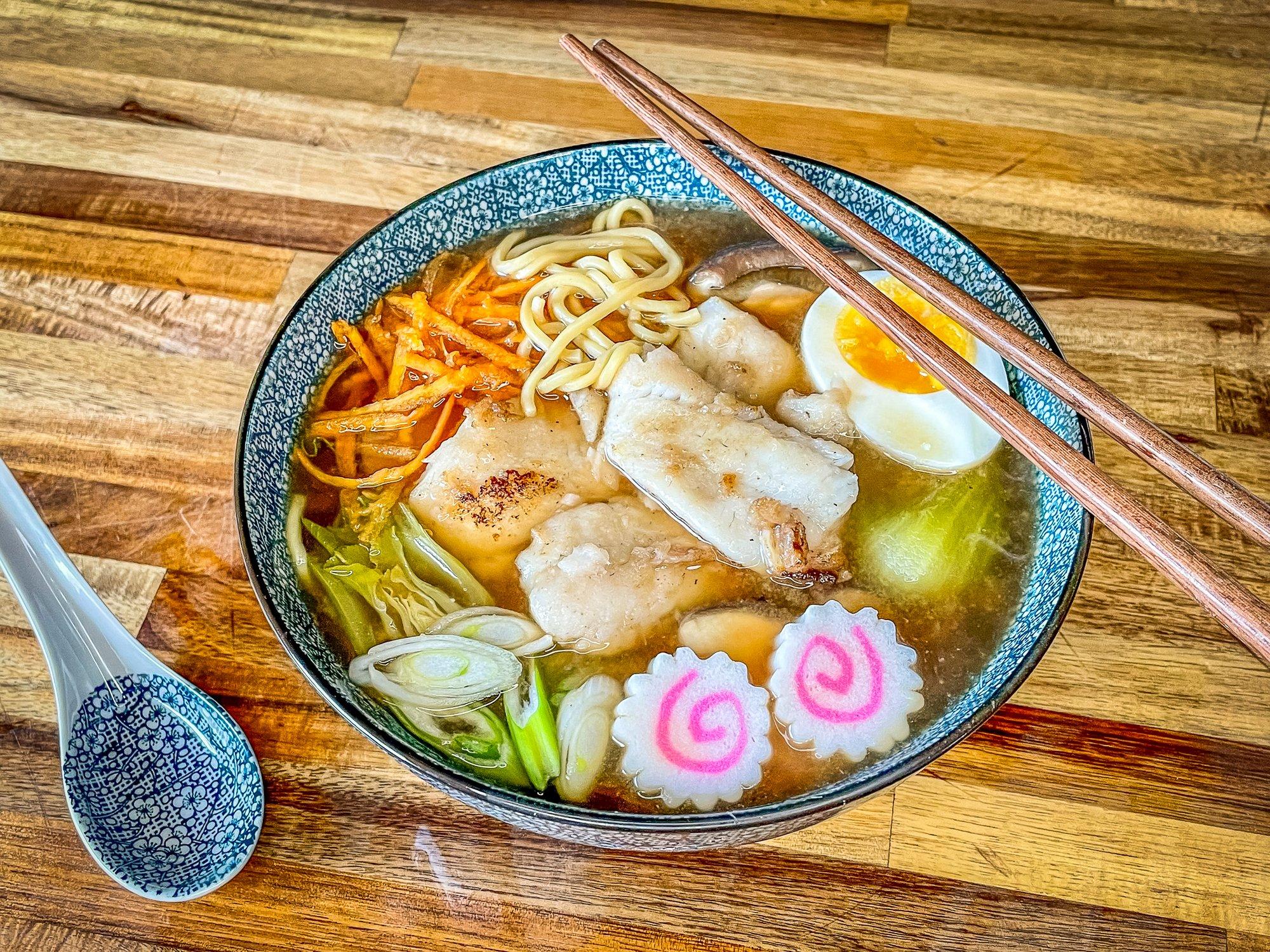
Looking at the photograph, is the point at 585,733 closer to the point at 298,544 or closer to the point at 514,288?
the point at 298,544

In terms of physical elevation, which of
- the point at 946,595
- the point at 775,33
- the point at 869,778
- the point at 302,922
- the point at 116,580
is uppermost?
the point at 775,33

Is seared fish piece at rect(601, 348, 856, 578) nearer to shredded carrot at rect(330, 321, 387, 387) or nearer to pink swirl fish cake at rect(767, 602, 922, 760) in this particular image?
pink swirl fish cake at rect(767, 602, 922, 760)

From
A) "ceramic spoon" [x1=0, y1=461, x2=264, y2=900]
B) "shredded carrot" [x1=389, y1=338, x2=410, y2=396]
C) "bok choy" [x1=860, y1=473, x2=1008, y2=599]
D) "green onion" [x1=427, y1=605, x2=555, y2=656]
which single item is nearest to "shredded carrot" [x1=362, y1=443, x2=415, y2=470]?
"shredded carrot" [x1=389, y1=338, x2=410, y2=396]

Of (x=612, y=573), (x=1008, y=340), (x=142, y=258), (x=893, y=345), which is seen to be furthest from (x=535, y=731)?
(x=142, y=258)

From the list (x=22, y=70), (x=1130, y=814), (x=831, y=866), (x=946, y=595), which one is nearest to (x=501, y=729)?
(x=831, y=866)

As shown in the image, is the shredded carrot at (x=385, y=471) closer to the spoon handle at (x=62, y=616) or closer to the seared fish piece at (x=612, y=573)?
the seared fish piece at (x=612, y=573)

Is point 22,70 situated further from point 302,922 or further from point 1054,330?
point 1054,330
